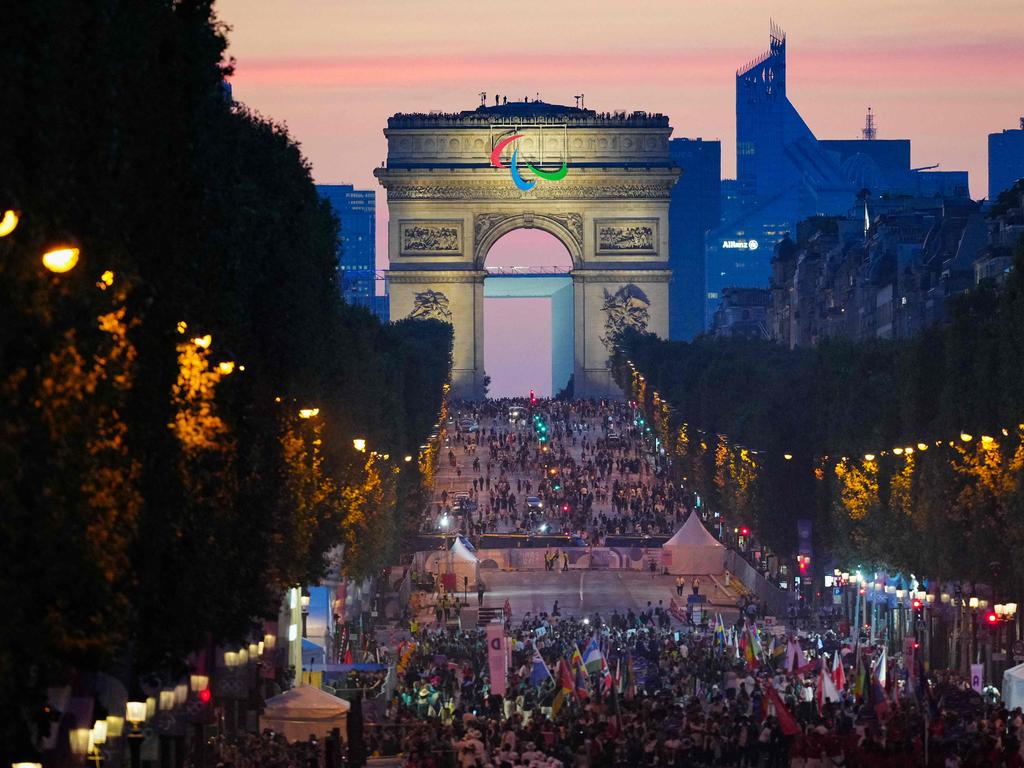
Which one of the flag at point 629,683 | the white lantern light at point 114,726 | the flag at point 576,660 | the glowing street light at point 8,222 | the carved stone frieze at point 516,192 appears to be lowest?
the flag at point 629,683

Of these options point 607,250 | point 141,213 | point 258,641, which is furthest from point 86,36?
point 607,250

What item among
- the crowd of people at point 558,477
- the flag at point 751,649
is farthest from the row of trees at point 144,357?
the crowd of people at point 558,477

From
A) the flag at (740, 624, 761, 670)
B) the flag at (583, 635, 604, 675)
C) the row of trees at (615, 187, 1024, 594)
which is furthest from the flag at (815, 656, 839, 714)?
the row of trees at (615, 187, 1024, 594)

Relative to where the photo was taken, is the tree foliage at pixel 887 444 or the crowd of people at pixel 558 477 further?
the crowd of people at pixel 558 477

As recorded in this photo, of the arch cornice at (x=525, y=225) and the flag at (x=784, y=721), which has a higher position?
the arch cornice at (x=525, y=225)

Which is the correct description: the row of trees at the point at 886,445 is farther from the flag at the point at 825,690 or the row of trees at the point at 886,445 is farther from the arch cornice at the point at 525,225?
the arch cornice at the point at 525,225

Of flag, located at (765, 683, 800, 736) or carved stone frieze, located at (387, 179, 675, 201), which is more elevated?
carved stone frieze, located at (387, 179, 675, 201)

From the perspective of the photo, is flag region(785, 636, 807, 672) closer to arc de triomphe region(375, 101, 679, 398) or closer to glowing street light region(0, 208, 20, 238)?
glowing street light region(0, 208, 20, 238)
